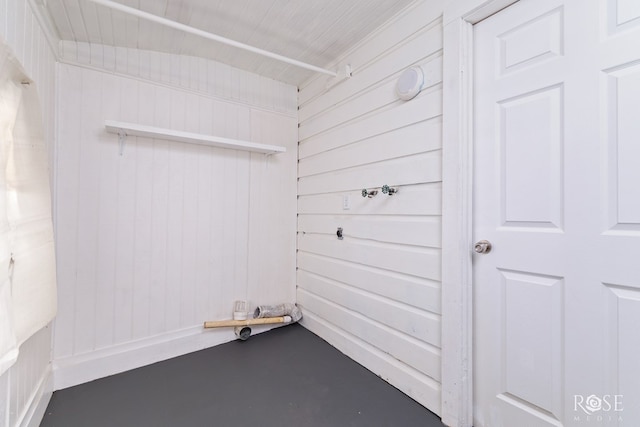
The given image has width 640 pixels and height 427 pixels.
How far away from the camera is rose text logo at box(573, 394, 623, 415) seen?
106cm

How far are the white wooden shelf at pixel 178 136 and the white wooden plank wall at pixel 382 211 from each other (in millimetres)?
573

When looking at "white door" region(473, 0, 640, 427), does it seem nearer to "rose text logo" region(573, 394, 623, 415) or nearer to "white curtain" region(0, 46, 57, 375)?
"rose text logo" region(573, 394, 623, 415)

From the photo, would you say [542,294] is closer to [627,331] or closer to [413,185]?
[627,331]

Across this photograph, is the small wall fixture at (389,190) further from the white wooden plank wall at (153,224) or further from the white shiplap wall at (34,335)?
the white shiplap wall at (34,335)

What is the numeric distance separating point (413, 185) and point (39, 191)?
1868mm

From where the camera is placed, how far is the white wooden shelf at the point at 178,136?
1.89 meters

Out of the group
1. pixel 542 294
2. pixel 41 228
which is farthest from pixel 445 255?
pixel 41 228

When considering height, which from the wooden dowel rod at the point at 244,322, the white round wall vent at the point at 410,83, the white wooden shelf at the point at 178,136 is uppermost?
the white round wall vent at the point at 410,83

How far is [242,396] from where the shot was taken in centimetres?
171

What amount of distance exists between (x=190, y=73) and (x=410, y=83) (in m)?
1.76

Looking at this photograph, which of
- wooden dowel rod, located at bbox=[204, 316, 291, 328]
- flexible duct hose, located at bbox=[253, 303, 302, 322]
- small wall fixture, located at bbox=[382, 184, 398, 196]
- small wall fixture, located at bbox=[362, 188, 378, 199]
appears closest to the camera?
small wall fixture, located at bbox=[382, 184, 398, 196]

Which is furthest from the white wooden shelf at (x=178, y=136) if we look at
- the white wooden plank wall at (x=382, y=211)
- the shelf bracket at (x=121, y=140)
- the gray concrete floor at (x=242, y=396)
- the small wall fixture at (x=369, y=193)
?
the gray concrete floor at (x=242, y=396)

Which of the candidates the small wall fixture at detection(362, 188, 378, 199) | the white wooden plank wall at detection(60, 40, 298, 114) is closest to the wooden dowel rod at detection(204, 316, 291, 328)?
the small wall fixture at detection(362, 188, 378, 199)

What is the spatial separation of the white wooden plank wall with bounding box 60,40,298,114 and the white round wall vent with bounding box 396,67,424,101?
1.36 m
